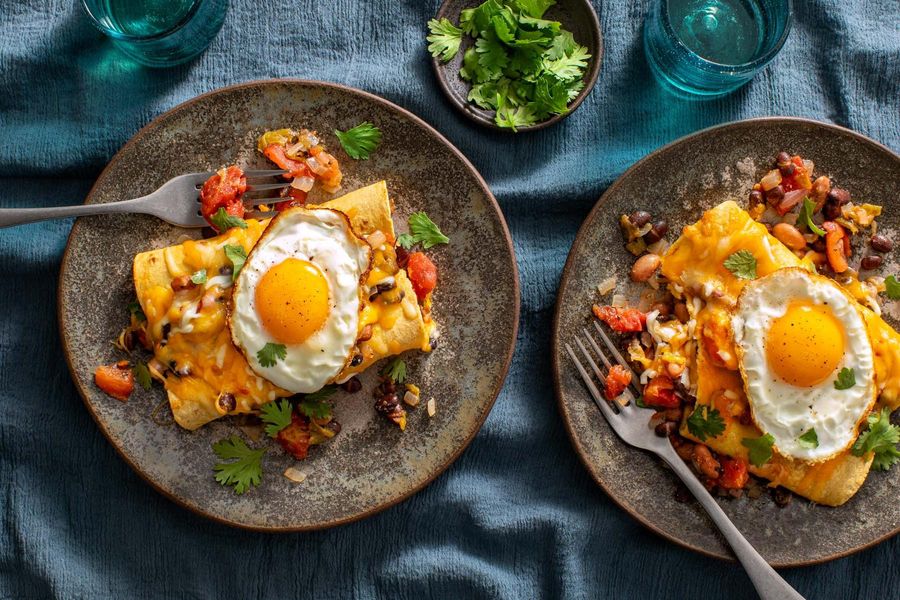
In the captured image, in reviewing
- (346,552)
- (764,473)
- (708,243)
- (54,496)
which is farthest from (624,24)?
(54,496)

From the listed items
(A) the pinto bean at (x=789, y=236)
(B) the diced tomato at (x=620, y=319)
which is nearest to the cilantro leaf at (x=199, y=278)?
(B) the diced tomato at (x=620, y=319)

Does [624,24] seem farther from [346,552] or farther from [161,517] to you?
[161,517]

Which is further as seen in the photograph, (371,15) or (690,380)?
(371,15)

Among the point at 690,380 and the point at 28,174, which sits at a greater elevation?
the point at 28,174

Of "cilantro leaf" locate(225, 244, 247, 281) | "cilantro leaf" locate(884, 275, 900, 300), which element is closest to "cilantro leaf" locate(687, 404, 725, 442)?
"cilantro leaf" locate(884, 275, 900, 300)

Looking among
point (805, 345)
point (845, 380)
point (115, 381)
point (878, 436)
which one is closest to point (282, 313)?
point (115, 381)

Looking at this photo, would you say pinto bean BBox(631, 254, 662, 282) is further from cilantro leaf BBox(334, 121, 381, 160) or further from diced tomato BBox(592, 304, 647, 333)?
cilantro leaf BBox(334, 121, 381, 160)
